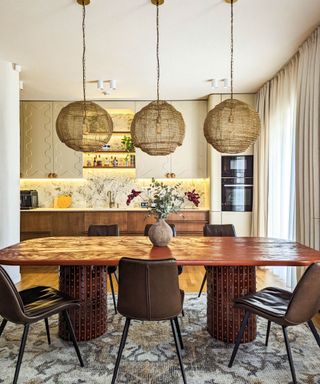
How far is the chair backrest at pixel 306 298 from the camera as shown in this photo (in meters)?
1.91

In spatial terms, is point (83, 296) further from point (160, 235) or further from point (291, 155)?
point (291, 155)

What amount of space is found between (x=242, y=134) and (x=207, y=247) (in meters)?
0.96

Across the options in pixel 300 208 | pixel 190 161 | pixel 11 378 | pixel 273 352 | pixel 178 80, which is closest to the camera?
pixel 11 378

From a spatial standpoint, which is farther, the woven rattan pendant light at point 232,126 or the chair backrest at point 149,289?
the woven rattan pendant light at point 232,126

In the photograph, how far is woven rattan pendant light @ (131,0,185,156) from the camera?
270 cm

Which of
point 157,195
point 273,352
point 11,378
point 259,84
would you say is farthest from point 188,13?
point 11,378

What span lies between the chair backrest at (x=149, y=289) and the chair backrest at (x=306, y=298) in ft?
2.23

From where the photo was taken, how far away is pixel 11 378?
2207 millimetres

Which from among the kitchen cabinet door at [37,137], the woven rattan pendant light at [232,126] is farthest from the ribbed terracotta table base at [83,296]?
the kitchen cabinet door at [37,137]

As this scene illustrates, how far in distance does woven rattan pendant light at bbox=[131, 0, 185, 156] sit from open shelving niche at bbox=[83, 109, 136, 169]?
11.2ft

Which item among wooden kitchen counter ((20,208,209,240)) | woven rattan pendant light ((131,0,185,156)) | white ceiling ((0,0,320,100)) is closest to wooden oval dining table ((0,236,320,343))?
woven rattan pendant light ((131,0,185,156))

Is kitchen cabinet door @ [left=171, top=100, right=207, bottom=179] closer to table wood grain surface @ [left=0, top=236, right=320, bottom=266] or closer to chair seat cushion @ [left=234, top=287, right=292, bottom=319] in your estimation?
table wood grain surface @ [left=0, top=236, right=320, bottom=266]

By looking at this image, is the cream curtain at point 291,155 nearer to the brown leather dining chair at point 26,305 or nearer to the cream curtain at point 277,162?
the cream curtain at point 277,162

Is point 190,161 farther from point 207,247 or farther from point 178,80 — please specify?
point 207,247
